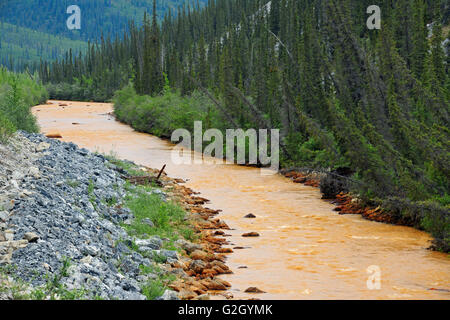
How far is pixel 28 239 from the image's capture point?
8961 millimetres

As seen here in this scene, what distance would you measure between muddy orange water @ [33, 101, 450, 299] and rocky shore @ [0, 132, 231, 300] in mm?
839

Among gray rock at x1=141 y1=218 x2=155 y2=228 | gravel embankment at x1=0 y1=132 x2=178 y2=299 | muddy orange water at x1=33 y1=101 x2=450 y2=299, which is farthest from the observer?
gray rock at x1=141 y1=218 x2=155 y2=228

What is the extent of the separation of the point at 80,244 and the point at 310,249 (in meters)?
6.41

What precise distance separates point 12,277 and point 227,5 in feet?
331

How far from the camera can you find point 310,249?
14492mm

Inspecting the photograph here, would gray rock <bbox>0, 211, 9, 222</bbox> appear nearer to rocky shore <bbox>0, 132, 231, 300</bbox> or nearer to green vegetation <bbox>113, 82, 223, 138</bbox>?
rocky shore <bbox>0, 132, 231, 300</bbox>

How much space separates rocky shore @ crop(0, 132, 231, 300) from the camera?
8.23 m

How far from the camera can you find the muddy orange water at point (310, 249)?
1140 cm

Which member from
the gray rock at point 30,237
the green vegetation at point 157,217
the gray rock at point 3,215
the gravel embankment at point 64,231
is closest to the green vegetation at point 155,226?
the green vegetation at point 157,217

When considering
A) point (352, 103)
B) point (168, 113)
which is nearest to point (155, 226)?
point (352, 103)

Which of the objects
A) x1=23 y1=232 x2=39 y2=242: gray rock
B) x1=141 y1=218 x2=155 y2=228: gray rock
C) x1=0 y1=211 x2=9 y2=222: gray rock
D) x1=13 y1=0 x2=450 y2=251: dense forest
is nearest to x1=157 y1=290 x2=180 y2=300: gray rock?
x1=23 y1=232 x2=39 y2=242: gray rock

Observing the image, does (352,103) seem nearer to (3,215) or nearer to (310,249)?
(310,249)

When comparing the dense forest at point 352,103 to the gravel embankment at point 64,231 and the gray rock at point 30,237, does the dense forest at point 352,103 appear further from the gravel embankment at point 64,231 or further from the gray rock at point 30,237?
the gray rock at point 30,237

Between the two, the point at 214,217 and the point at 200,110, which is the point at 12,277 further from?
the point at 200,110
